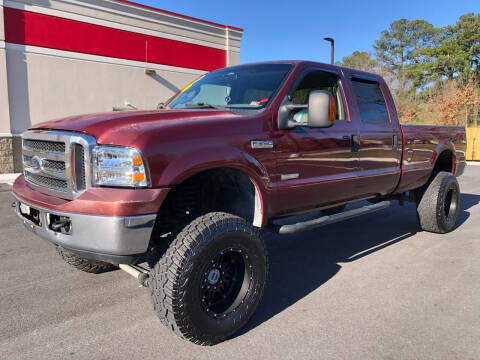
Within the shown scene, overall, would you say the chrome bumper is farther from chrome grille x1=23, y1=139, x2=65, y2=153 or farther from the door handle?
the door handle

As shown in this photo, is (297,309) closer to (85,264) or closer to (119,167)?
(119,167)

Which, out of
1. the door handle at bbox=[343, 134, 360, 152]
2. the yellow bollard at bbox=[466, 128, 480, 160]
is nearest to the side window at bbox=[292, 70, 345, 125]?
the door handle at bbox=[343, 134, 360, 152]

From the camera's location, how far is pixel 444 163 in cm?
595

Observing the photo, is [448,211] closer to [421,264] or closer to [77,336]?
[421,264]

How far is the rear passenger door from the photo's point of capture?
4.06 meters

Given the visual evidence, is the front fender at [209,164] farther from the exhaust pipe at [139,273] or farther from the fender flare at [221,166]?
the exhaust pipe at [139,273]

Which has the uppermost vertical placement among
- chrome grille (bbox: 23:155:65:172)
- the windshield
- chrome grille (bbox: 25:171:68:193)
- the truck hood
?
the windshield

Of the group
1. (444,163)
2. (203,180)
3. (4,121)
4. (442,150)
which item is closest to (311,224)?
(203,180)

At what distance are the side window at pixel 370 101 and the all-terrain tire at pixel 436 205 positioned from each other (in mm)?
1518

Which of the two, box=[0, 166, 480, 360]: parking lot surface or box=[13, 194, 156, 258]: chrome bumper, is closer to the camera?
box=[13, 194, 156, 258]: chrome bumper

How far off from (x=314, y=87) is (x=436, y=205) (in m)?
2.67

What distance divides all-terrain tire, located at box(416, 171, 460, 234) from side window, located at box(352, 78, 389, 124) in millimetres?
1518

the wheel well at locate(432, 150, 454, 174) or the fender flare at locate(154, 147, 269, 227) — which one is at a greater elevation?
the fender flare at locate(154, 147, 269, 227)

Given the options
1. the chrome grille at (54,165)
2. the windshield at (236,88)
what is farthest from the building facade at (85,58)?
the chrome grille at (54,165)
